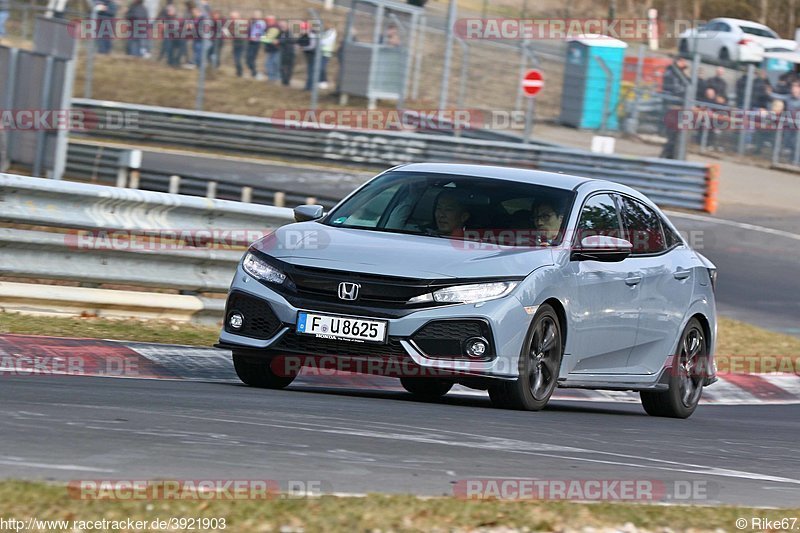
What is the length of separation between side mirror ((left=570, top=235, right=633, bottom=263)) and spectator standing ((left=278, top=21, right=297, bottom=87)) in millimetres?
24173

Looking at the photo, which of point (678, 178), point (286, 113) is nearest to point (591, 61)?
point (678, 178)

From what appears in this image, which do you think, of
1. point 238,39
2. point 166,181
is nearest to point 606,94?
point 238,39

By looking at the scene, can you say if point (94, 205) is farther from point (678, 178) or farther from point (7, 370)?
point (678, 178)

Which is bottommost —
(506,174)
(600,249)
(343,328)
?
(343,328)

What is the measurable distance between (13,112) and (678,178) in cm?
1158

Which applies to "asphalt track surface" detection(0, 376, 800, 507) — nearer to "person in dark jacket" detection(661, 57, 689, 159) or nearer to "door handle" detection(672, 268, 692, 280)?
"door handle" detection(672, 268, 692, 280)

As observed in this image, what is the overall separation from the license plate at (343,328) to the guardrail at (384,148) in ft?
60.0

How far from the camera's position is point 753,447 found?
8297mm

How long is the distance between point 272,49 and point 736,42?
17.2 m

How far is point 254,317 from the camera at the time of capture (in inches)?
329

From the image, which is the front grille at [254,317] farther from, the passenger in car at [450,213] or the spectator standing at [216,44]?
the spectator standing at [216,44]

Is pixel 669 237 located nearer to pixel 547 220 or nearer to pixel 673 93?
pixel 547 220

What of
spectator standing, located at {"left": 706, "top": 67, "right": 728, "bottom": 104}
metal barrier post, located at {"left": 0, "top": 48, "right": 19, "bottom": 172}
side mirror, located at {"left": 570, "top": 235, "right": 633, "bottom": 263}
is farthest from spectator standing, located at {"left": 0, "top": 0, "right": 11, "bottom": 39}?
side mirror, located at {"left": 570, "top": 235, "right": 633, "bottom": 263}

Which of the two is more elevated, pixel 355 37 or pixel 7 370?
pixel 355 37
